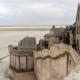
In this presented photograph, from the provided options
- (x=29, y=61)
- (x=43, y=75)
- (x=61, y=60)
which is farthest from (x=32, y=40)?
(x=61, y=60)

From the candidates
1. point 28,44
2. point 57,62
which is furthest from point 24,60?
point 57,62

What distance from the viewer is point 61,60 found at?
1920 cm

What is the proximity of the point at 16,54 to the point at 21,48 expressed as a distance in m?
2.25

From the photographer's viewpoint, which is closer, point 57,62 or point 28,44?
point 57,62

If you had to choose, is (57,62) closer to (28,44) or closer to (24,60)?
(24,60)

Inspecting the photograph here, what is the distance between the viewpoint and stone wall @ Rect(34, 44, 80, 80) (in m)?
16.7

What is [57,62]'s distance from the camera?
20281 millimetres

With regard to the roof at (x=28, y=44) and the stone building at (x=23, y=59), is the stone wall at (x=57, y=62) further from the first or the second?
the roof at (x=28, y=44)

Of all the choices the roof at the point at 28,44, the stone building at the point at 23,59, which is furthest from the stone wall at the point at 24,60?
the roof at the point at 28,44

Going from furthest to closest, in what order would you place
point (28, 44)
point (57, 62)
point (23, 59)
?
point (28, 44) < point (23, 59) < point (57, 62)

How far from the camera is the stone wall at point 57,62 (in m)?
16.7

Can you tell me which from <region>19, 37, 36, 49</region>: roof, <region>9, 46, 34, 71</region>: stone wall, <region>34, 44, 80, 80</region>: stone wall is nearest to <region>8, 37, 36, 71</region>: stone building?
<region>9, 46, 34, 71</region>: stone wall

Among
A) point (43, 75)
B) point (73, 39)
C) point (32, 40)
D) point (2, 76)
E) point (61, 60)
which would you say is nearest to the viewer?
point (61, 60)

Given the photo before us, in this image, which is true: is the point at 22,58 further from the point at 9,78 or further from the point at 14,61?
the point at 9,78
